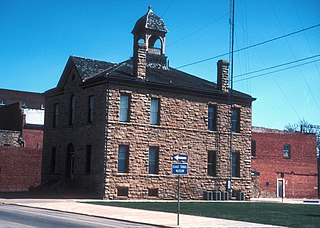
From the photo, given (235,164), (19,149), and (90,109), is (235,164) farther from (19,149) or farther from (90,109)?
(19,149)

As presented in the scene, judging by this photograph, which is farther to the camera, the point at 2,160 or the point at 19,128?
the point at 19,128

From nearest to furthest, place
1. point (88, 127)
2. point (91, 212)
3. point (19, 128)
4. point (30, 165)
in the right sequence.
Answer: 1. point (91, 212)
2. point (88, 127)
3. point (30, 165)
4. point (19, 128)

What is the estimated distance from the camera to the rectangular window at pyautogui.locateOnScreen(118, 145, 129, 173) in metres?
37.1

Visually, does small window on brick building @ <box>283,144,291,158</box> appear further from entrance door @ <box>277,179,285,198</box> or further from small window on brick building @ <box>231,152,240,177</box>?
small window on brick building @ <box>231,152,240,177</box>

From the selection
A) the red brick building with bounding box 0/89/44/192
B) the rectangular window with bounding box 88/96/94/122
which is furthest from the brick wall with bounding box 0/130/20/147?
the rectangular window with bounding box 88/96/94/122

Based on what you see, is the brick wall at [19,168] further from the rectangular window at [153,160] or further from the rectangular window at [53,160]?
the rectangular window at [153,160]

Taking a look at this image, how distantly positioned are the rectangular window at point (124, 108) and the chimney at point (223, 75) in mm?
8944

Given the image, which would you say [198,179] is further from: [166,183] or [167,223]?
[167,223]

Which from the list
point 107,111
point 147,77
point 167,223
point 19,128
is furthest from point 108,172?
point 19,128

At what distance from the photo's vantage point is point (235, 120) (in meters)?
43.7

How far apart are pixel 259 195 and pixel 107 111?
23.5m

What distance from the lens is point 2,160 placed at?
142 ft

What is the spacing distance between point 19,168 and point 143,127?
42.6ft

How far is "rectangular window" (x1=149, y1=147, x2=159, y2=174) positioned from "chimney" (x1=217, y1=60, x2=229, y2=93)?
26.7ft
